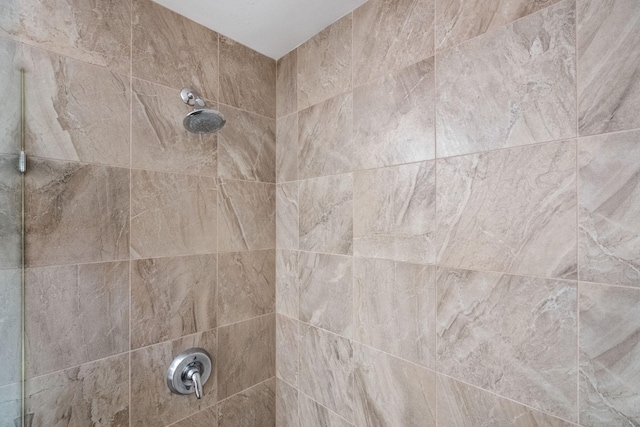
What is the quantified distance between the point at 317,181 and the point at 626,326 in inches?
40.0

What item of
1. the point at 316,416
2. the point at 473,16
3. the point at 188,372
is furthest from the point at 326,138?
the point at 316,416

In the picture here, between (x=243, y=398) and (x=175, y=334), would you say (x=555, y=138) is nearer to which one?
(x=175, y=334)

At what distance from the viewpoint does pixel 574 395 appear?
0.64 meters

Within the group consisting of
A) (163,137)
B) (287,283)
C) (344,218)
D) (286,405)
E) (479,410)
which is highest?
(163,137)

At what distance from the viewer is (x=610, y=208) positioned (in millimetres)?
609

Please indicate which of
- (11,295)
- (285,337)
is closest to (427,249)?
(285,337)

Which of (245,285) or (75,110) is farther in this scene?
(245,285)

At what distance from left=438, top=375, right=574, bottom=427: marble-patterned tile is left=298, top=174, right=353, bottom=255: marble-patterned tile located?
0.55 m

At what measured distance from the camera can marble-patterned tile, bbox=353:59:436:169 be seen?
2.97 ft

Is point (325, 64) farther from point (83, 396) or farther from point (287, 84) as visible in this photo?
point (83, 396)

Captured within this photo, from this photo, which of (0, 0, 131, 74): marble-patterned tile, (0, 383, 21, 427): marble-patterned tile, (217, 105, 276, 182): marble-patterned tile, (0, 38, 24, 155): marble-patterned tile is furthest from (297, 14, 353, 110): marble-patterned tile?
(0, 383, 21, 427): marble-patterned tile

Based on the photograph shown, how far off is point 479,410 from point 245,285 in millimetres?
992

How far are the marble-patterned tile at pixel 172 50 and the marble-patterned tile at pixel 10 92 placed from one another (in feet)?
0.99

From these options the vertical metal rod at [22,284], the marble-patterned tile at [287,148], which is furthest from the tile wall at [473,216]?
the vertical metal rod at [22,284]
